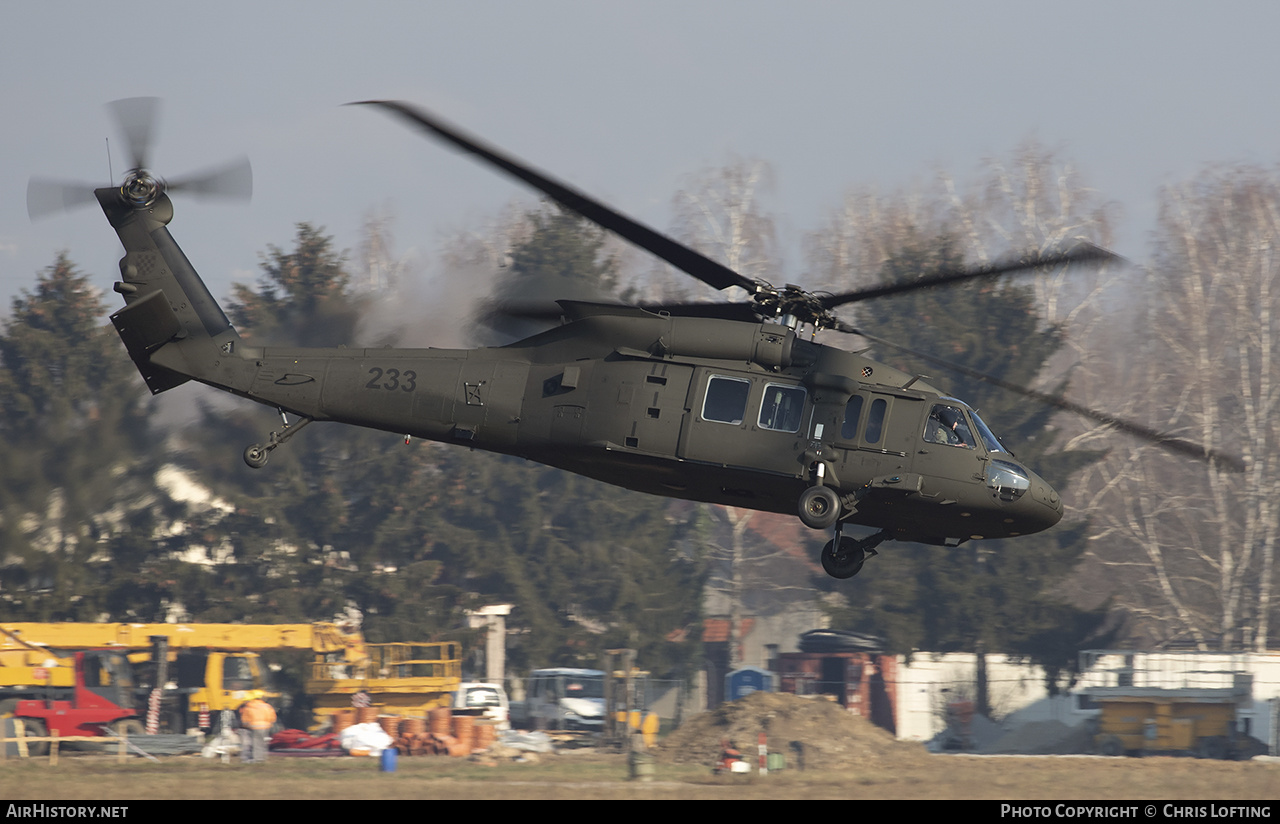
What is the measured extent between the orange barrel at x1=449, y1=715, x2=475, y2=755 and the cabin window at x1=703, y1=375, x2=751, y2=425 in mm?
16095

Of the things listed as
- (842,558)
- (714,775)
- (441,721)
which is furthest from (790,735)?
(842,558)

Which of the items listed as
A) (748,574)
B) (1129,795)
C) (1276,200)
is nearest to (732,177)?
(748,574)

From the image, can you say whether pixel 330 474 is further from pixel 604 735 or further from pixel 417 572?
pixel 604 735

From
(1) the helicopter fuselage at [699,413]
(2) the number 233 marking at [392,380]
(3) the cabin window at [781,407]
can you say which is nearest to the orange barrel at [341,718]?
(1) the helicopter fuselage at [699,413]

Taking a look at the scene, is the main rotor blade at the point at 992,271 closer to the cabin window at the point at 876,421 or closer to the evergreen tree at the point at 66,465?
the cabin window at the point at 876,421

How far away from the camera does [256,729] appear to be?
1011 inches

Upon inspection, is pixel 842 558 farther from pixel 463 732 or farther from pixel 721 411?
pixel 463 732

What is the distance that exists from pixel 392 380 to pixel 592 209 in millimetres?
3992

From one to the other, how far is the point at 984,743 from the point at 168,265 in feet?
94.3

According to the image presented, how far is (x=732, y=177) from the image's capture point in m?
53.7

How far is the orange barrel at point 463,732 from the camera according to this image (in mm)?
27781

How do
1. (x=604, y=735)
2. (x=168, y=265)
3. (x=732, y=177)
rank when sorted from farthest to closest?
(x=732, y=177), (x=604, y=735), (x=168, y=265)

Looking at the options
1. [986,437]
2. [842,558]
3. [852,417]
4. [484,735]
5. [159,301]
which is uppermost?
[159,301]

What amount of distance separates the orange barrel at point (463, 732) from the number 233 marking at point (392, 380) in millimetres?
14833
